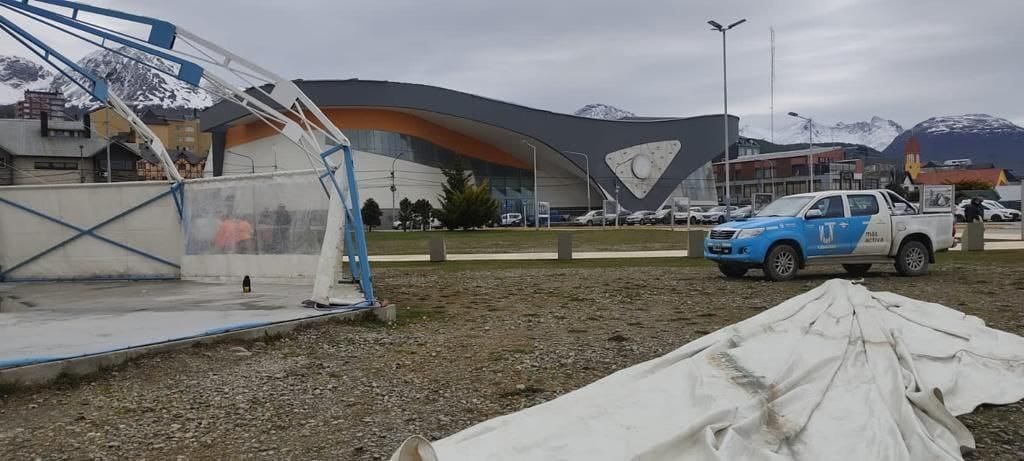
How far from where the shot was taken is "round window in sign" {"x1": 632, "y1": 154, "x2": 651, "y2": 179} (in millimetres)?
79250

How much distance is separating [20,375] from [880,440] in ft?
22.2

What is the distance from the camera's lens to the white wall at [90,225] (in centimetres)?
1536

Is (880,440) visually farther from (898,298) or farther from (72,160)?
(72,160)

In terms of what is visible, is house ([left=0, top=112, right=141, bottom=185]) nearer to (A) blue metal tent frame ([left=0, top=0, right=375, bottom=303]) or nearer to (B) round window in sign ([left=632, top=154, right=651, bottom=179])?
(B) round window in sign ([left=632, top=154, right=651, bottom=179])

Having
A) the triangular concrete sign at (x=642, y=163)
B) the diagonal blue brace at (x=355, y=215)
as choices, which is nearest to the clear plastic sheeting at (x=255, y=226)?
the diagonal blue brace at (x=355, y=215)

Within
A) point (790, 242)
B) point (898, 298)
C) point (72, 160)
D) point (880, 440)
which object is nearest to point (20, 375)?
point (880, 440)

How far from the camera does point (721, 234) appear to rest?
542 inches

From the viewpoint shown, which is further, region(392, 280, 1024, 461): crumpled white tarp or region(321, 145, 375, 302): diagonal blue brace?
region(321, 145, 375, 302): diagonal blue brace

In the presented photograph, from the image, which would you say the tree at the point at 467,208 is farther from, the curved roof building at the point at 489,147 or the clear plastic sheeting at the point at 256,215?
the clear plastic sheeting at the point at 256,215

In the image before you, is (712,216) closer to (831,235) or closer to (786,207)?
(786,207)

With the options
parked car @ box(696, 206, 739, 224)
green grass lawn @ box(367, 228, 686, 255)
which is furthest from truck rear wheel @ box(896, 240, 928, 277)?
parked car @ box(696, 206, 739, 224)

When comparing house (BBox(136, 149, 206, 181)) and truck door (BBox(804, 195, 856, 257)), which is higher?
house (BBox(136, 149, 206, 181))

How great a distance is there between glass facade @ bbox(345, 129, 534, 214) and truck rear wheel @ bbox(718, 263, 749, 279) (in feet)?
164

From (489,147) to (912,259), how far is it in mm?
68119
